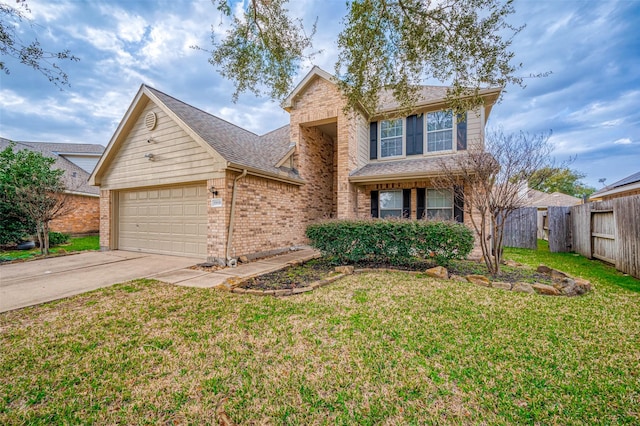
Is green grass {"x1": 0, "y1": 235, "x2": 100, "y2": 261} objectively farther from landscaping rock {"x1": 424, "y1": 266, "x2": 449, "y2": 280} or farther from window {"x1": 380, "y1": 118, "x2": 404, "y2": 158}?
window {"x1": 380, "y1": 118, "x2": 404, "y2": 158}

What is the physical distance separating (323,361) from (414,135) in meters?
9.76

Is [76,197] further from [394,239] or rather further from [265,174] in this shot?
[394,239]

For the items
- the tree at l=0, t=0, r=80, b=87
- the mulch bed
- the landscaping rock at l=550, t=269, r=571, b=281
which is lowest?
the mulch bed

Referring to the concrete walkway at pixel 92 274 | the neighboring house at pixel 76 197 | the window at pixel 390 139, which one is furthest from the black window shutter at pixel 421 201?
the neighboring house at pixel 76 197

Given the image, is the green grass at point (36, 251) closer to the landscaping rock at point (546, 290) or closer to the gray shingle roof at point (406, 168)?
the gray shingle roof at point (406, 168)

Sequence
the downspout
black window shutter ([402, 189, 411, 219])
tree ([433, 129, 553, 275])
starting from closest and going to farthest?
tree ([433, 129, 553, 275]), the downspout, black window shutter ([402, 189, 411, 219])

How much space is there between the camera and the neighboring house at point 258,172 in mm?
7727

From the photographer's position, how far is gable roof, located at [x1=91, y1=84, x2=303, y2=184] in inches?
298

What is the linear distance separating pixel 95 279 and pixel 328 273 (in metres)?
5.38

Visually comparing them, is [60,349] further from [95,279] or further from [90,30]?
[90,30]

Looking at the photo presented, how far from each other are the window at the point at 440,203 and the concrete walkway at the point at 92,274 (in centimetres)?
576

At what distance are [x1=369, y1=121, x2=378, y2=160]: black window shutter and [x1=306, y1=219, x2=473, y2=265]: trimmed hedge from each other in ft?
17.4

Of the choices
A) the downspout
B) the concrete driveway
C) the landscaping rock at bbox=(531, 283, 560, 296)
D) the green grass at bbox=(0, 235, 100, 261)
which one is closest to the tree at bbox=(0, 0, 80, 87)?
the concrete driveway

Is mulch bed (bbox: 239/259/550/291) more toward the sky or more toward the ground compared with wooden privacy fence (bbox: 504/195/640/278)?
more toward the ground
